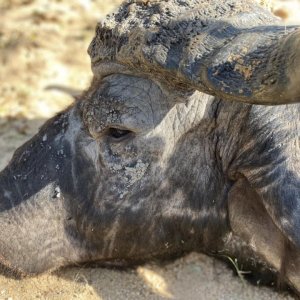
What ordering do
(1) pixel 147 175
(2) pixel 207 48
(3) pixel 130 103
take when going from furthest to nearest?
1. (1) pixel 147 175
2. (3) pixel 130 103
3. (2) pixel 207 48

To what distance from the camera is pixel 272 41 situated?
2508mm

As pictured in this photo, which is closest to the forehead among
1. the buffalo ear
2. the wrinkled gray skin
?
the wrinkled gray skin

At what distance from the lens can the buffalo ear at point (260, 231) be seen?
318 cm

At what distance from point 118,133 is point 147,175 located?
25 centimetres

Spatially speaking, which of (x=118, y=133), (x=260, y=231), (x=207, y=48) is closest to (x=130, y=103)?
(x=118, y=133)

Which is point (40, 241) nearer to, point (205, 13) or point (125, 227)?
point (125, 227)

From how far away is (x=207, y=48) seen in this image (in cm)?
273

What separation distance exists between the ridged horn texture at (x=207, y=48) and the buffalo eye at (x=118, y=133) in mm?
280

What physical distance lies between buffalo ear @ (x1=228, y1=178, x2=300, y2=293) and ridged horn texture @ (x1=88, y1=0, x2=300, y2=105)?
0.62 m

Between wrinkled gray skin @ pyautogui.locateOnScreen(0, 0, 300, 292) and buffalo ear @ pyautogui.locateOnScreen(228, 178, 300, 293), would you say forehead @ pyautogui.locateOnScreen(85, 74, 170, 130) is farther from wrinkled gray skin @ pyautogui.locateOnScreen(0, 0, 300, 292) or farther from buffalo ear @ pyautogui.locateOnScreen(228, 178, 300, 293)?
buffalo ear @ pyautogui.locateOnScreen(228, 178, 300, 293)

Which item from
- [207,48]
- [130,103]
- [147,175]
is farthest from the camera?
[147,175]

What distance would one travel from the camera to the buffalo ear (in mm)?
3180

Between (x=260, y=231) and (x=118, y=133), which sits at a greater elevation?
(x=118, y=133)

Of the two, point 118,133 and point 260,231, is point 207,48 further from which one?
point 260,231
